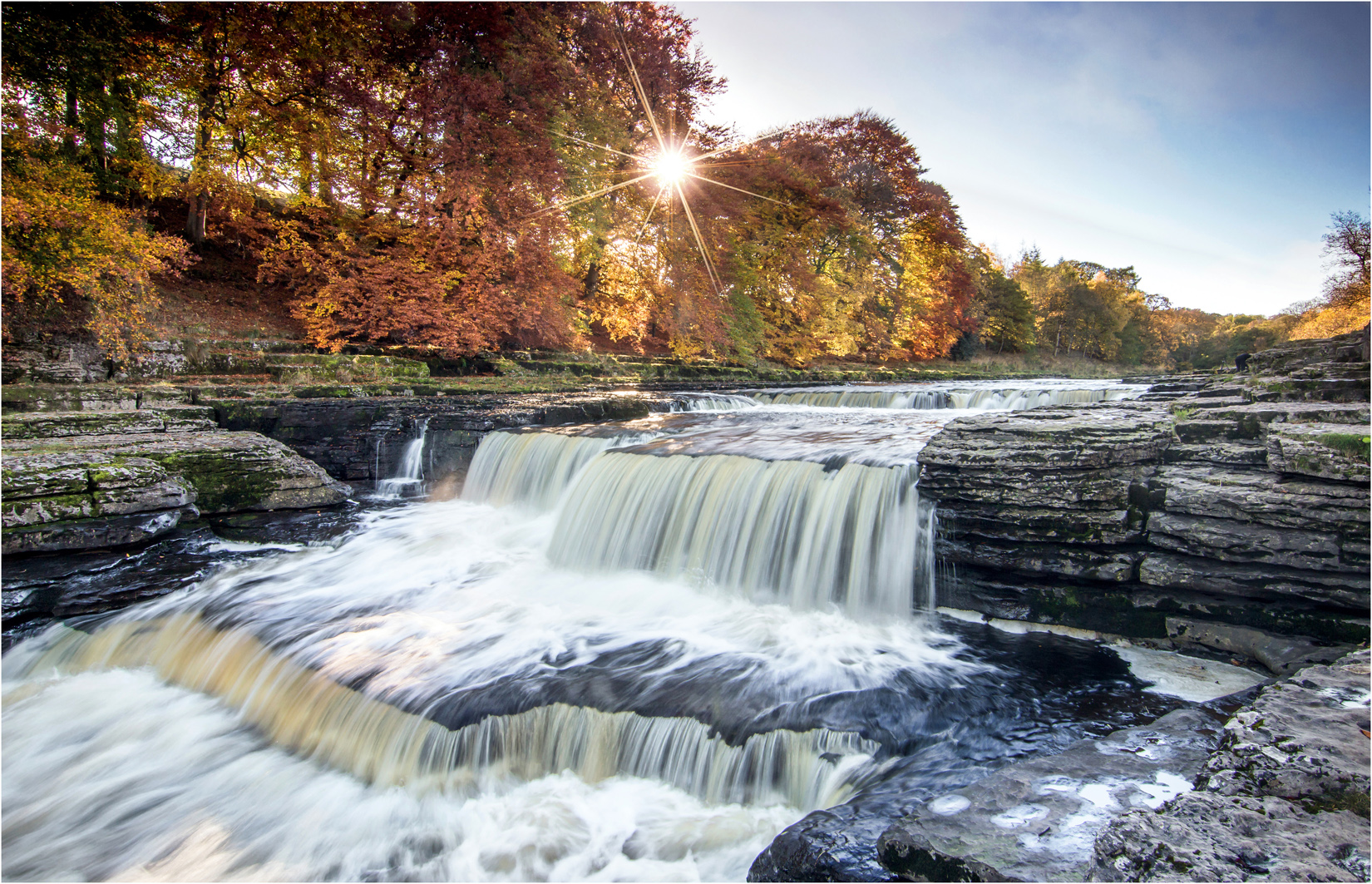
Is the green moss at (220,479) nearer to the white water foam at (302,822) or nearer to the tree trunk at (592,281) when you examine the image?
the white water foam at (302,822)

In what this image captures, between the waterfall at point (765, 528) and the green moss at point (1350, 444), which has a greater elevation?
the green moss at point (1350, 444)

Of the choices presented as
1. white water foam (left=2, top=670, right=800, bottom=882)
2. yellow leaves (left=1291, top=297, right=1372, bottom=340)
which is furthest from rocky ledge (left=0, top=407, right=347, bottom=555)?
yellow leaves (left=1291, top=297, right=1372, bottom=340)

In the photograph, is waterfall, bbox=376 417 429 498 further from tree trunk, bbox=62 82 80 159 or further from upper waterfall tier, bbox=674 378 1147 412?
tree trunk, bbox=62 82 80 159

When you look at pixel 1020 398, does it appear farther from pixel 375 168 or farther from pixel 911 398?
pixel 375 168

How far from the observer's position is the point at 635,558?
5.64m

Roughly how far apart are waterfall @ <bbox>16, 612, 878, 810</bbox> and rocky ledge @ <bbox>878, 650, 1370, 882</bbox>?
2.70 ft

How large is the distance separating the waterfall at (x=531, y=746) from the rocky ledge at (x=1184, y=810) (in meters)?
0.82

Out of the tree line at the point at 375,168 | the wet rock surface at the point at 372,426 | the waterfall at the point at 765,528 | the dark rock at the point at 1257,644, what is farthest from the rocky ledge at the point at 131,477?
the dark rock at the point at 1257,644

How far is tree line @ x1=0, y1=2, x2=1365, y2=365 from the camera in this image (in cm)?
944

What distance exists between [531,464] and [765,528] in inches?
146

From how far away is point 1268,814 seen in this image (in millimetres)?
1673

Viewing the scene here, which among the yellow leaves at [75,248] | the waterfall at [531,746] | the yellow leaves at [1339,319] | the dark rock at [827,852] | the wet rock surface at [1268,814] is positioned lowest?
the waterfall at [531,746]

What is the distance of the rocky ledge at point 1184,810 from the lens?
1.54 metres

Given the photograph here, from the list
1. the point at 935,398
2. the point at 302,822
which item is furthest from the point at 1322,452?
the point at 935,398
